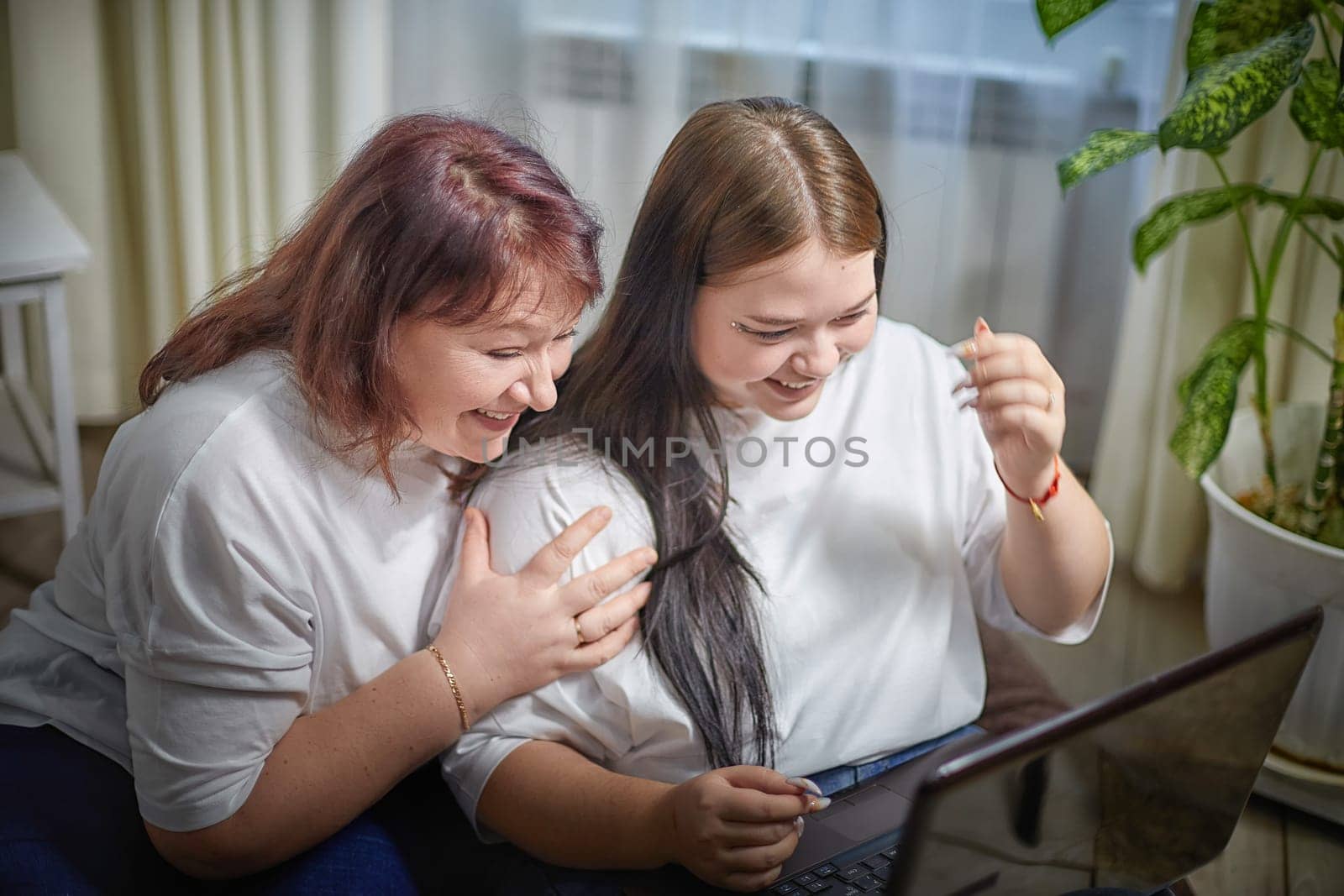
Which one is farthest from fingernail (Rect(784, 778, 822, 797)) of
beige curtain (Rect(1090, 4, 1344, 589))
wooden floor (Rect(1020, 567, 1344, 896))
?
beige curtain (Rect(1090, 4, 1344, 589))

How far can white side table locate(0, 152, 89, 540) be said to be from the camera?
106 cm

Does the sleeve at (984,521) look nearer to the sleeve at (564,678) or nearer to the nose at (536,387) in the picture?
the sleeve at (564,678)

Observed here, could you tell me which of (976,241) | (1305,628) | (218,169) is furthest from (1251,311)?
(218,169)

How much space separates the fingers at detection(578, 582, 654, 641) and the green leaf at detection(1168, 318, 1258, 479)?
825mm

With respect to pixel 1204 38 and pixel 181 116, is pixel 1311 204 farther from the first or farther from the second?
pixel 181 116

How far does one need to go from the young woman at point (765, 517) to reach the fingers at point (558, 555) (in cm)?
2

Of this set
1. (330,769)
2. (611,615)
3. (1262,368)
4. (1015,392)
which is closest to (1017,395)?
(1015,392)

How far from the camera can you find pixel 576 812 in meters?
0.90

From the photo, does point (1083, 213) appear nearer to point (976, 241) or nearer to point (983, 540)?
point (976, 241)

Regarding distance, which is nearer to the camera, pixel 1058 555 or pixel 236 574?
pixel 236 574

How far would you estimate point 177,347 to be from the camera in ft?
2.90

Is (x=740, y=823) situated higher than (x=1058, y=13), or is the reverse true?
(x=1058, y=13)

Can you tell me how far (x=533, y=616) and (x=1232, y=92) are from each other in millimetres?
834

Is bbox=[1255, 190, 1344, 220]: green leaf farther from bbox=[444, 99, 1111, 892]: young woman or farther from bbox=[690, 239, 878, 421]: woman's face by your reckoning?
bbox=[690, 239, 878, 421]: woman's face
